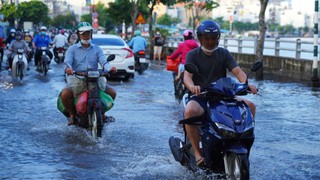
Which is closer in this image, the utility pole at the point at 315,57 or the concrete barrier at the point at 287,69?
the utility pole at the point at 315,57

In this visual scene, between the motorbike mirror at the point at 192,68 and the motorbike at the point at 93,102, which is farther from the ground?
the motorbike mirror at the point at 192,68

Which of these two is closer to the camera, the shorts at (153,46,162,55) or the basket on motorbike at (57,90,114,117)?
the basket on motorbike at (57,90,114,117)

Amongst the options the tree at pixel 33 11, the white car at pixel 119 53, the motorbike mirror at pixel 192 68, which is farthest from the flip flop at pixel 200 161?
the tree at pixel 33 11

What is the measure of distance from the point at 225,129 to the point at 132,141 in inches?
143

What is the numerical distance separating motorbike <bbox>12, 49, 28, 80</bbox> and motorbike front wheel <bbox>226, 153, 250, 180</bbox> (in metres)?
15.5

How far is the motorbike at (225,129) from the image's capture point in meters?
6.30

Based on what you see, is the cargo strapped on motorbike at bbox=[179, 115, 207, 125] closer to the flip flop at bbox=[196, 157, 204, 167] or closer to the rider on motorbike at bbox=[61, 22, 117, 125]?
the flip flop at bbox=[196, 157, 204, 167]

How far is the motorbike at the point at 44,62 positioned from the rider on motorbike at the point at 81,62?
13.7 m

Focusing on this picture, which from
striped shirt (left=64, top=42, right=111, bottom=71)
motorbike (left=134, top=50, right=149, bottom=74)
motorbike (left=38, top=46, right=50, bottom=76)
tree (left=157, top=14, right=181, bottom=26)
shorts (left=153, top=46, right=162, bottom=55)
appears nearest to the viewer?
striped shirt (left=64, top=42, right=111, bottom=71)

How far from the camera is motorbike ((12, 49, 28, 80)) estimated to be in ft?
70.0

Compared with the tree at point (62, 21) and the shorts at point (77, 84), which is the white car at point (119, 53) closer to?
the shorts at point (77, 84)

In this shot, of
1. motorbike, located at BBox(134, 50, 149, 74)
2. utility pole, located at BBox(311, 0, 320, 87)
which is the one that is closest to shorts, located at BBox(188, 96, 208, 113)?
utility pole, located at BBox(311, 0, 320, 87)

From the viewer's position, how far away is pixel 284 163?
834 centimetres

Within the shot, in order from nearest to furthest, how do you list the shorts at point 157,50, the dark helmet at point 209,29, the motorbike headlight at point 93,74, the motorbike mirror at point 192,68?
the motorbike mirror at point 192,68 < the dark helmet at point 209,29 < the motorbike headlight at point 93,74 < the shorts at point 157,50
